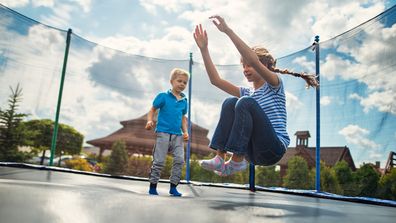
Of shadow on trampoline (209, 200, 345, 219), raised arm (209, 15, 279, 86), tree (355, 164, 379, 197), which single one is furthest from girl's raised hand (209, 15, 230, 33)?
tree (355, 164, 379, 197)

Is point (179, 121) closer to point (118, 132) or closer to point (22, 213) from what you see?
point (22, 213)

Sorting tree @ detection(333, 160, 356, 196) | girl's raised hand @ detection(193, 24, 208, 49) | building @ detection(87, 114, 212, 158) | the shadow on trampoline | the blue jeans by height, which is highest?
girl's raised hand @ detection(193, 24, 208, 49)

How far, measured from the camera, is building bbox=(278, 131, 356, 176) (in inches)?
134

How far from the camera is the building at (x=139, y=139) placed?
4.91m

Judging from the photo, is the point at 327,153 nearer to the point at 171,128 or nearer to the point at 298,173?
the point at 298,173

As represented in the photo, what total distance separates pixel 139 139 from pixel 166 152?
3071 mm

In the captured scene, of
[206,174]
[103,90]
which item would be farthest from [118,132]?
[206,174]

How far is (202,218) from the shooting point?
893 mm

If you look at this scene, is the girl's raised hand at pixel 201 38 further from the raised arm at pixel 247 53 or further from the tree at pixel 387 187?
the tree at pixel 387 187

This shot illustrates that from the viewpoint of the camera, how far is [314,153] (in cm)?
371

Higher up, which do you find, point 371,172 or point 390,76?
point 390,76

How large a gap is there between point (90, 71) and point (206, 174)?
2446mm

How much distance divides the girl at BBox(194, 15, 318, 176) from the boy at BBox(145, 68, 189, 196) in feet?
2.85

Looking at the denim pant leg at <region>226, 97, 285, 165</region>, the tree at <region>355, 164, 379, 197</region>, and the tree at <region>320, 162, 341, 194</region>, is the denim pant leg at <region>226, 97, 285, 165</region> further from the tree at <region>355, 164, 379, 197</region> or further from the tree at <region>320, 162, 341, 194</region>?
the tree at <region>320, 162, 341, 194</region>
